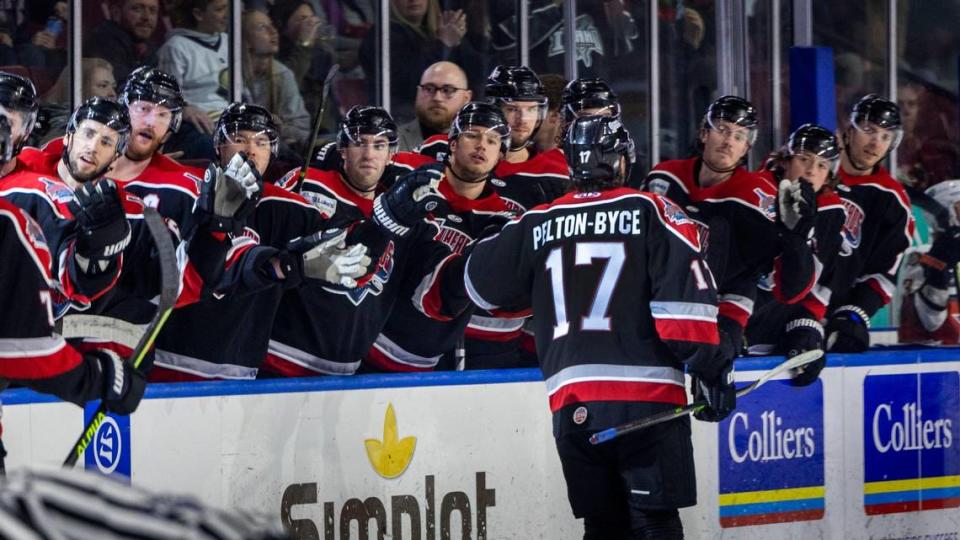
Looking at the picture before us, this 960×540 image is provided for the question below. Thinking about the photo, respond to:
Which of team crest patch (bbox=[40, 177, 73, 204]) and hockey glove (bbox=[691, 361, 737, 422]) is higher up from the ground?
team crest patch (bbox=[40, 177, 73, 204])

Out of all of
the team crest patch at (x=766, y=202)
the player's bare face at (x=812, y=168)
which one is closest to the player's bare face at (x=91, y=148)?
the team crest patch at (x=766, y=202)

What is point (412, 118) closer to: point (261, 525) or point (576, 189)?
point (576, 189)

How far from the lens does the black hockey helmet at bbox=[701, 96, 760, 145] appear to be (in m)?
5.32

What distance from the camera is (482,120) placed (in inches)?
197

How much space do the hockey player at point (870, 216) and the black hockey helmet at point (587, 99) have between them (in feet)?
3.26

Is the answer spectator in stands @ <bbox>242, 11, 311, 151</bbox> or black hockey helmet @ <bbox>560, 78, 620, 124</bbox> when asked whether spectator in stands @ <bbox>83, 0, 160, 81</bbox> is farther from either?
black hockey helmet @ <bbox>560, 78, 620, 124</bbox>

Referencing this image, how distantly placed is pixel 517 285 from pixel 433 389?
2.13ft

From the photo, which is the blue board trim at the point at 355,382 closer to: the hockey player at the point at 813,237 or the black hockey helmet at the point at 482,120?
the hockey player at the point at 813,237

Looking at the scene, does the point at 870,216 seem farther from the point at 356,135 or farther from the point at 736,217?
the point at 356,135

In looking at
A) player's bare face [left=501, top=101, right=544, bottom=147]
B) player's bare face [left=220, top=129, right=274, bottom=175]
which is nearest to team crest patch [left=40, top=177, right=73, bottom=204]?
player's bare face [left=220, top=129, right=274, bottom=175]

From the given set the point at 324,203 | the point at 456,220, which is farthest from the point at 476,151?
the point at 324,203

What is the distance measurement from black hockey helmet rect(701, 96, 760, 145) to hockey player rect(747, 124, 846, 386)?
0.21 m

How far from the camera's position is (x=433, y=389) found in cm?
448

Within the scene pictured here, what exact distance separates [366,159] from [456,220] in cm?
35
